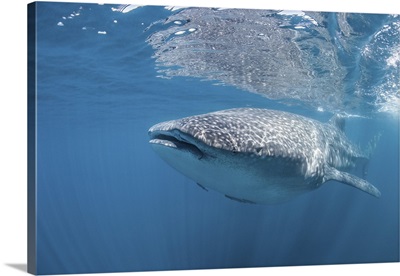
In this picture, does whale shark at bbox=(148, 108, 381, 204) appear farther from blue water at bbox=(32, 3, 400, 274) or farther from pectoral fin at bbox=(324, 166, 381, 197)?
blue water at bbox=(32, 3, 400, 274)

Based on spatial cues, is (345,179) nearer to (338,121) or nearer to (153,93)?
(338,121)

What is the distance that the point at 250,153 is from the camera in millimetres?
6773

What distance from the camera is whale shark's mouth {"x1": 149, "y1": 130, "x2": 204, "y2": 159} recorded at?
246 inches

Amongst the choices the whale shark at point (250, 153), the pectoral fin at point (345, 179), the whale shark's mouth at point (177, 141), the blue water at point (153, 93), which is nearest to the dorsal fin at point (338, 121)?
the blue water at point (153, 93)

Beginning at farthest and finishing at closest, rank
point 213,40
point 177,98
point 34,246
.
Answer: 1. point 177,98
2. point 213,40
3. point 34,246

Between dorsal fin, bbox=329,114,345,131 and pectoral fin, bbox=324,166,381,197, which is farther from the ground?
dorsal fin, bbox=329,114,345,131

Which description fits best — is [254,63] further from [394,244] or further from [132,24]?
[394,244]

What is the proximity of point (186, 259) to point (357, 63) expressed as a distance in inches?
256

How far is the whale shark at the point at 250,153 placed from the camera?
6.38m

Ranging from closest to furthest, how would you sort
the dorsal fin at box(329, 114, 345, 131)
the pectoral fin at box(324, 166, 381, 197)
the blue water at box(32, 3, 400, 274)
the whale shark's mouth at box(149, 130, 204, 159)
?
1. the whale shark's mouth at box(149, 130, 204, 159)
2. the blue water at box(32, 3, 400, 274)
3. the pectoral fin at box(324, 166, 381, 197)
4. the dorsal fin at box(329, 114, 345, 131)

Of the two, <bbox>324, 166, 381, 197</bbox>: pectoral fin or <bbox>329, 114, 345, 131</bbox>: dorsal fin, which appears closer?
<bbox>324, 166, 381, 197</bbox>: pectoral fin

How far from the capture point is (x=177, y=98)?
15.0 metres

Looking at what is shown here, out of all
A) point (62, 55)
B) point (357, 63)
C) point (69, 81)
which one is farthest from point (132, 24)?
point (357, 63)

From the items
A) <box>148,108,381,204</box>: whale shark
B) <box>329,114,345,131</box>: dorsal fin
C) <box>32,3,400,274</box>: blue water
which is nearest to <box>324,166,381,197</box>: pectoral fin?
<box>148,108,381,204</box>: whale shark
